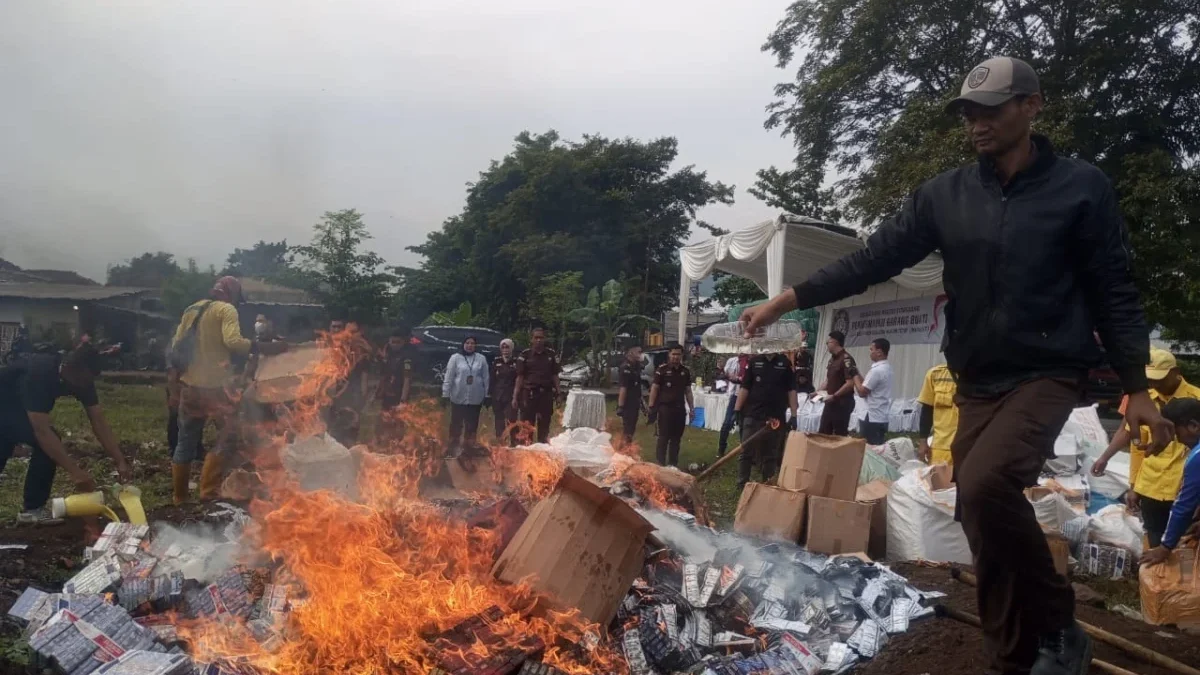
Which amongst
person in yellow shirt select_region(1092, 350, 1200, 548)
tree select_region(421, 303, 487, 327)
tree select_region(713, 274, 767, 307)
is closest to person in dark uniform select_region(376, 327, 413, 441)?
person in yellow shirt select_region(1092, 350, 1200, 548)

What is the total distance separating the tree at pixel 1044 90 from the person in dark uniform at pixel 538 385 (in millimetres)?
8953

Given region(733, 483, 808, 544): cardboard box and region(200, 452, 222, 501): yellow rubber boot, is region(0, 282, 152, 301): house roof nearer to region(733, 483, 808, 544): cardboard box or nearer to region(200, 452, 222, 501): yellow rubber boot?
region(200, 452, 222, 501): yellow rubber boot

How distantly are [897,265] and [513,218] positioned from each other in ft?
105

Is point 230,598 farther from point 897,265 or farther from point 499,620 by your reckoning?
point 897,265

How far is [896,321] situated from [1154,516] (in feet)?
33.4

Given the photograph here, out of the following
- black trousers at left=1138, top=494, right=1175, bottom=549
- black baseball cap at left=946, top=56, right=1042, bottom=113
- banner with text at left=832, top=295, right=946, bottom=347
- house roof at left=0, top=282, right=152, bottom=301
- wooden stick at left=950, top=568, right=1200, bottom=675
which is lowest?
wooden stick at left=950, top=568, right=1200, bottom=675

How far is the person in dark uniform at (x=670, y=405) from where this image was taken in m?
10.4

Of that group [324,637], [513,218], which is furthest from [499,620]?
[513,218]

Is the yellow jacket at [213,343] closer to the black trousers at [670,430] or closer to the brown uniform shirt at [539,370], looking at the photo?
the brown uniform shirt at [539,370]

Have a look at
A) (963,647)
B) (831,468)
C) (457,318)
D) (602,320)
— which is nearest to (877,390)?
(831,468)

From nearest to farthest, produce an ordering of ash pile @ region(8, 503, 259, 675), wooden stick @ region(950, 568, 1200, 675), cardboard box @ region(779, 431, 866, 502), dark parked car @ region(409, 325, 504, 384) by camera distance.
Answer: ash pile @ region(8, 503, 259, 675) < wooden stick @ region(950, 568, 1200, 675) < cardboard box @ region(779, 431, 866, 502) < dark parked car @ region(409, 325, 504, 384)

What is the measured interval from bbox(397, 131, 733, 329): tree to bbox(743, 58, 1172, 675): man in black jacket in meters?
27.7

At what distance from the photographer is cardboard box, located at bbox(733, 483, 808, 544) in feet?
19.9

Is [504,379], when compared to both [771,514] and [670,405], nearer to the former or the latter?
[670,405]
